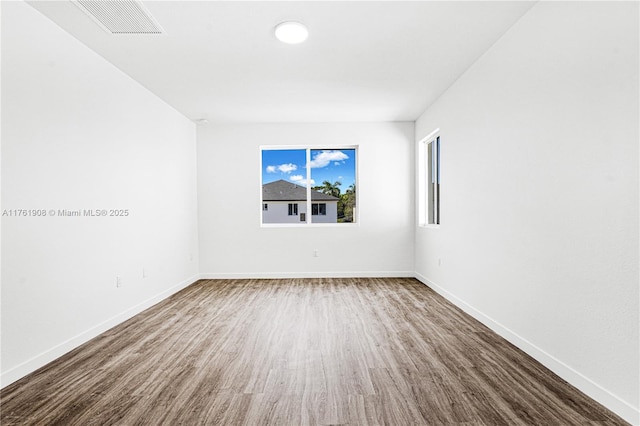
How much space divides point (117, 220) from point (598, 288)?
3819mm

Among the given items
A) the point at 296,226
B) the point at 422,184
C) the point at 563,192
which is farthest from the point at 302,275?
the point at 563,192

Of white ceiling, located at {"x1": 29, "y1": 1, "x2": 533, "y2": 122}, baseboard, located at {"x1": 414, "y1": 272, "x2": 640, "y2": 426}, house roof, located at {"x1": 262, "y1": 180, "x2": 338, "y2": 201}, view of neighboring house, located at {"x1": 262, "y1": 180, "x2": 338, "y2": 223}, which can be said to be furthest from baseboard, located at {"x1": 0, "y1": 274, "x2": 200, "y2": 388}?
baseboard, located at {"x1": 414, "y1": 272, "x2": 640, "y2": 426}

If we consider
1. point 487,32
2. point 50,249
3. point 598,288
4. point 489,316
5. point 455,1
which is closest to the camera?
point 598,288

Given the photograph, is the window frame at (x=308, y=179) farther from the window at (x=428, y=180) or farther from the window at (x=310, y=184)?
the window at (x=428, y=180)

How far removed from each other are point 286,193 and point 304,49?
3.05 m

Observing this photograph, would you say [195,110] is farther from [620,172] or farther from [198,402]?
[620,172]

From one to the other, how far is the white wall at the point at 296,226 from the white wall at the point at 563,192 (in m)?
2.06

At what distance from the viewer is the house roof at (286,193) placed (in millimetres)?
5527

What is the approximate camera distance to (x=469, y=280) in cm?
336

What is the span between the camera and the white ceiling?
2365 millimetres

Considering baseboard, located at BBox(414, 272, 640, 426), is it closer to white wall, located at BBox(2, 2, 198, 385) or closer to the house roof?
the house roof

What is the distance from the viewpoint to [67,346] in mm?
2539

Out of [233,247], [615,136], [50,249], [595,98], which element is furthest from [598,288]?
[233,247]

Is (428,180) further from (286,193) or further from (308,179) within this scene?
(286,193)
